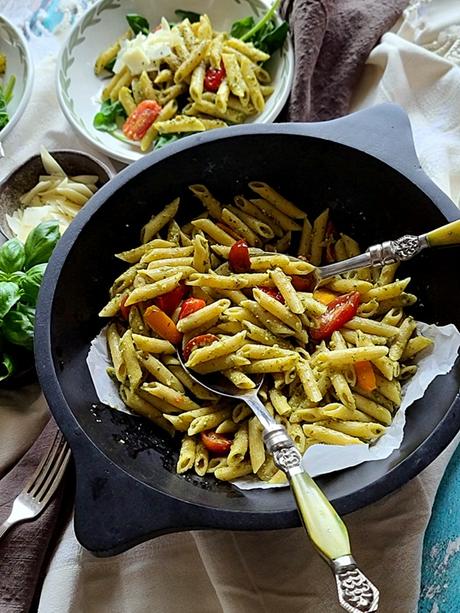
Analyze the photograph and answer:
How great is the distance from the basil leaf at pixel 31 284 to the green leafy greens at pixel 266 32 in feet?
2.14

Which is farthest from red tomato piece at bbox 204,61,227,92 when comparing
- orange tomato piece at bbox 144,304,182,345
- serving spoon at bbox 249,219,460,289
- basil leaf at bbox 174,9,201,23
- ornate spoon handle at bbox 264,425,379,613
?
ornate spoon handle at bbox 264,425,379,613

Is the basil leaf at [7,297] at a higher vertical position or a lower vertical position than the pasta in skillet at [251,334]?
higher

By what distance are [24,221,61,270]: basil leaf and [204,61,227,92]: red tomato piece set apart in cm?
44

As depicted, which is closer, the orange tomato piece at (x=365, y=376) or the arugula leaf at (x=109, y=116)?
the orange tomato piece at (x=365, y=376)

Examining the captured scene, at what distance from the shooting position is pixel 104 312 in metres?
1.18

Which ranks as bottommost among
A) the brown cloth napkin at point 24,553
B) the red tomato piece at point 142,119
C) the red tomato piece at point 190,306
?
the brown cloth napkin at point 24,553

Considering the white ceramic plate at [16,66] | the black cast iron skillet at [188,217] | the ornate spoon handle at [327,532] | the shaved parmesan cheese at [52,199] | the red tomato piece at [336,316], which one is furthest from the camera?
the white ceramic plate at [16,66]

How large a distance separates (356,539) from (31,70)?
1009mm

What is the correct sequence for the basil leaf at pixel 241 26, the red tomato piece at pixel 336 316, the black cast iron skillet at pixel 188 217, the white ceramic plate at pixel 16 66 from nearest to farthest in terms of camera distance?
the black cast iron skillet at pixel 188 217, the red tomato piece at pixel 336 316, the white ceramic plate at pixel 16 66, the basil leaf at pixel 241 26

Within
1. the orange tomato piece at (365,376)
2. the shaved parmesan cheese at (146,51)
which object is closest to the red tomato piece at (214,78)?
the shaved parmesan cheese at (146,51)

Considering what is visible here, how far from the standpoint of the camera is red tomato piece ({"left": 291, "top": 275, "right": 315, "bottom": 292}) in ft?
4.01

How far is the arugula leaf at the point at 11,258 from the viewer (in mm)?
1253

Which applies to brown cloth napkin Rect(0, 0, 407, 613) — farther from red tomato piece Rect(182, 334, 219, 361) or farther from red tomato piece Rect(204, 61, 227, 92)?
red tomato piece Rect(182, 334, 219, 361)

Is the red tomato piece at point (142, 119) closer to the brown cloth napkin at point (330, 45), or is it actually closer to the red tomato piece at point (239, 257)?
the brown cloth napkin at point (330, 45)
